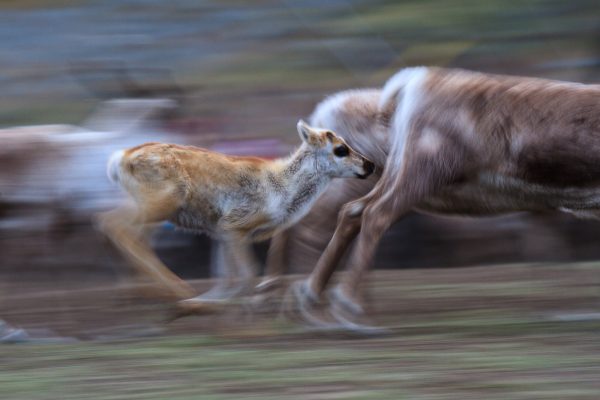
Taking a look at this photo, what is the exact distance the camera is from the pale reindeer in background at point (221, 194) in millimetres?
6656

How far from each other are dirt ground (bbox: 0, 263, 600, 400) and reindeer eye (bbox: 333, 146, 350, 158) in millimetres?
992

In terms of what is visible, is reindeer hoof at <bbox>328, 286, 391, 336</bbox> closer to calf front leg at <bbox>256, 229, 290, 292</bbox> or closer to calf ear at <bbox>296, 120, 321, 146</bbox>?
calf front leg at <bbox>256, 229, 290, 292</bbox>

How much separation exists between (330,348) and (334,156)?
5.19ft

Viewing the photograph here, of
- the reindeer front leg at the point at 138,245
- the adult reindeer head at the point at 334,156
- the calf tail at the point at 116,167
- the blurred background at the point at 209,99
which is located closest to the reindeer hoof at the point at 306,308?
the blurred background at the point at 209,99

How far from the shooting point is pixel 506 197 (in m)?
6.59

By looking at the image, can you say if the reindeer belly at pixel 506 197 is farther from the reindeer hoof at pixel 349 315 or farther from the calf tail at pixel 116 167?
the calf tail at pixel 116 167

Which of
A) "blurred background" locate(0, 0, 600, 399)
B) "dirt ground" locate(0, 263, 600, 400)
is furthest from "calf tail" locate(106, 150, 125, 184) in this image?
"dirt ground" locate(0, 263, 600, 400)

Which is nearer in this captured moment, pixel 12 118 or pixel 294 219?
pixel 294 219

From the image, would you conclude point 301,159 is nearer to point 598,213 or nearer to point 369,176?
point 369,176

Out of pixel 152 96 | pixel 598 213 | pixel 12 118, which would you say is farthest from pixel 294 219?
pixel 12 118

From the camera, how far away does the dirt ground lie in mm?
4965

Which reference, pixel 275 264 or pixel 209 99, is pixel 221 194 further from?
pixel 209 99

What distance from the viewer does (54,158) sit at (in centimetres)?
805

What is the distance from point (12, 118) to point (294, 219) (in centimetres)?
729
